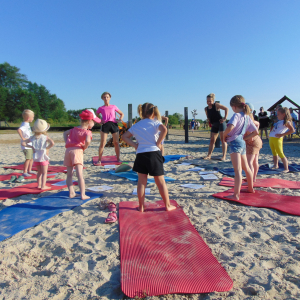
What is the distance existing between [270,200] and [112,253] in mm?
2617

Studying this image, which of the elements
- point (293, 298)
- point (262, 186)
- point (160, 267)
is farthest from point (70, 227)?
point (262, 186)

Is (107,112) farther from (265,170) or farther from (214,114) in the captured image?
(265,170)

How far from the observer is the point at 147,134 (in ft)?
10.4

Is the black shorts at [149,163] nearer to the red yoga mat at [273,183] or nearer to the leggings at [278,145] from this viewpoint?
the red yoga mat at [273,183]

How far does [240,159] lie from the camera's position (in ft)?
12.4

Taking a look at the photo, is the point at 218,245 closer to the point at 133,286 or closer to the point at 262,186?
the point at 133,286

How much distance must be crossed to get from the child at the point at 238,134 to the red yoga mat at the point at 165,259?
3.69 feet

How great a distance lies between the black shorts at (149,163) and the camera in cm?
315

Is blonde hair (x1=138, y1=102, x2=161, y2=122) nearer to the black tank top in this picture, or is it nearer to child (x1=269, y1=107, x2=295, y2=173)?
child (x1=269, y1=107, x2=295, y2=173)

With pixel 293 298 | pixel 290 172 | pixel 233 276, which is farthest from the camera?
pixel 290 172

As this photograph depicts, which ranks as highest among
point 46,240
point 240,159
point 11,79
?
point 11,79

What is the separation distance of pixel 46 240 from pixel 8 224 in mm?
769

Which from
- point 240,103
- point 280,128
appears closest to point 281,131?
point 280,128

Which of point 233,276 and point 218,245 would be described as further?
point 218,245
